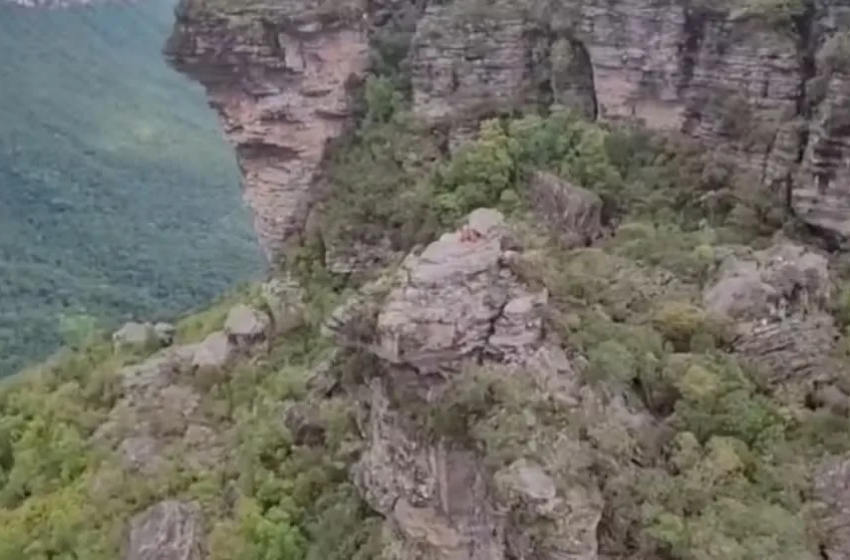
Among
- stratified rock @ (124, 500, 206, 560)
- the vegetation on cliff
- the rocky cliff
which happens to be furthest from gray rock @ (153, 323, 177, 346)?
stratified rock @ (124, 500, 206, 560)

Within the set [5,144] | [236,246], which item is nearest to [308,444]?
[236,246]

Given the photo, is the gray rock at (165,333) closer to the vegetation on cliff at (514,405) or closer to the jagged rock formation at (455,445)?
the vegetation on cliff at (514,405)

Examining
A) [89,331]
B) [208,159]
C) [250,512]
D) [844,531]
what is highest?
[844,531]

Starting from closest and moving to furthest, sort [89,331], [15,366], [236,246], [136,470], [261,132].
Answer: [136,470] < [261,132] < [89,331] < [15,366] < [236,246]

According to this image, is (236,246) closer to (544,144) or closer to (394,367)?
(544,144)

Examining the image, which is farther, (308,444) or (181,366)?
(181,366)

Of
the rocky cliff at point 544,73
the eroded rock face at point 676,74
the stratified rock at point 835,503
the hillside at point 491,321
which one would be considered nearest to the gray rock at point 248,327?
the hillside at point 491,321

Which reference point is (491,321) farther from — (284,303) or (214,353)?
(284,303)

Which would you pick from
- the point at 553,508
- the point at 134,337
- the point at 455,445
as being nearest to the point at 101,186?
the point at 134,337

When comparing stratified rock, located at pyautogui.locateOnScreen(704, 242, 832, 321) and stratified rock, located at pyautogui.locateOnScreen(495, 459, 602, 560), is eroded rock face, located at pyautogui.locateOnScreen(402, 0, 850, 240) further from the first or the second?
stratified rock, located at pyautogui.locateOnScreen(495, 459, 602, 560)
